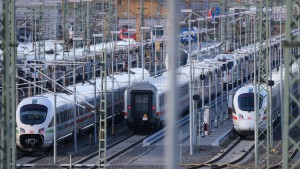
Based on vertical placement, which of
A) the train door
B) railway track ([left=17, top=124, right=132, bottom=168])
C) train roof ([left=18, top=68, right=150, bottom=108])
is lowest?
railway track ([left=17, top=124, right=132, bottom=168])

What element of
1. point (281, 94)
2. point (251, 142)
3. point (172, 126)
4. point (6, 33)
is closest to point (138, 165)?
point (251, 142)

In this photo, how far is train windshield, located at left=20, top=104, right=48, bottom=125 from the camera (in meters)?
16.6

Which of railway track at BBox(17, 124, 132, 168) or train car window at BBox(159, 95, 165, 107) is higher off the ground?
train car window at BBox(159, 95, 165, 107)

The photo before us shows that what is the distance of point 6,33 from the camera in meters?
7.86

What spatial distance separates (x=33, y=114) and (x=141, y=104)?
321 cm

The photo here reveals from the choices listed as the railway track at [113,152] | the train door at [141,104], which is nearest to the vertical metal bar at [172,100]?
the railway track at [113,152]

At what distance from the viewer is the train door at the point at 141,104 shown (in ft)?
62.8

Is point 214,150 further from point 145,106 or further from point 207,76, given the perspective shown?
point 207,76

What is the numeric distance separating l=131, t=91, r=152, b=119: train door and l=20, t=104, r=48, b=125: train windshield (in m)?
2.90

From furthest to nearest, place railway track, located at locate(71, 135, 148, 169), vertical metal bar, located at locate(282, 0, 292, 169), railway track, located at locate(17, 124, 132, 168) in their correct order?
railway track, located at locate(17, 124, 132, 168), railway track, located at locate(71, 135, 148, 169), vertical metal bar, located at locate(282, 0, 292, 169)

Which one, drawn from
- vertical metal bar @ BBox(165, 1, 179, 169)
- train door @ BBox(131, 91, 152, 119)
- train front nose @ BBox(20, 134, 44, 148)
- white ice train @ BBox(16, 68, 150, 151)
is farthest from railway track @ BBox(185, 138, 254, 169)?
vertical metal bar @ BBox(165, 1, 179, 169)

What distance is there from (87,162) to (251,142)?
4192 millimetres

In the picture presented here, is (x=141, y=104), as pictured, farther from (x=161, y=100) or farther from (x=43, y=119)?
(x=43, y=119)

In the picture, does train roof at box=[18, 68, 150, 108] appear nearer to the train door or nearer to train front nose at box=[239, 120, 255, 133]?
the train door
